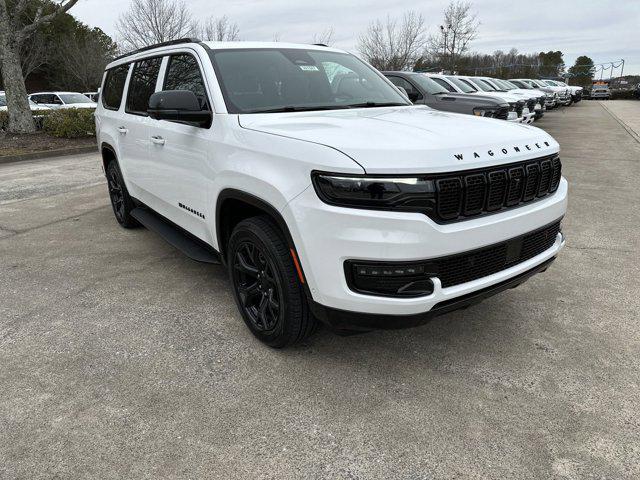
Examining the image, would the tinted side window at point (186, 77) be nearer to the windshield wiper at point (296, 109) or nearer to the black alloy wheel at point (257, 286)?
the windshield wiper at point (296, 109)

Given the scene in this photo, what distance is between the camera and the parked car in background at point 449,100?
9.98 m

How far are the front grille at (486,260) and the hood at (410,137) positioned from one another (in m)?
0.44

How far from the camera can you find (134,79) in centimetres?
474

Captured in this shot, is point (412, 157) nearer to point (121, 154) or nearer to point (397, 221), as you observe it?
point (397, 221)

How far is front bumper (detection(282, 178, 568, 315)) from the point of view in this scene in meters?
2.27

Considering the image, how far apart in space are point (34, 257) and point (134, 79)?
2.03m

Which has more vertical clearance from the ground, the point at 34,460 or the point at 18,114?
the point at 18,114

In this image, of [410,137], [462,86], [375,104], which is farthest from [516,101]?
[410,137]

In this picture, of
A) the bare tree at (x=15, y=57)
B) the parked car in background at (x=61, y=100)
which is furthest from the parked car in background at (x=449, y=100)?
the parked car in background at (x=61, y=100)

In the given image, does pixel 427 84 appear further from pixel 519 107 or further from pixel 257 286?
pixel 257 286

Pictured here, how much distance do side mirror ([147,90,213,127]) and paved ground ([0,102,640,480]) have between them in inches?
54.9

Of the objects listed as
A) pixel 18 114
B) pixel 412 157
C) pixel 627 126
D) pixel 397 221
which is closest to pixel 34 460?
pixel 397 221

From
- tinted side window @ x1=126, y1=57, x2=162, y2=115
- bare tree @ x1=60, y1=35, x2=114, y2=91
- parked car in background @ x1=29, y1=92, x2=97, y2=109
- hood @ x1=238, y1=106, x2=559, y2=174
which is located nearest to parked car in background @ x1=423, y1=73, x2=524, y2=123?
tinted side window @ x1=126, y1=57, x2=162, y2=115

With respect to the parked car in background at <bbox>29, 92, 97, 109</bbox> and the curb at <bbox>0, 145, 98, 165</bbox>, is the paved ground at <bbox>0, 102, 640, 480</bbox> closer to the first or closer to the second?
the curb at <bbox>0, 145, 98, 165</bbox>
